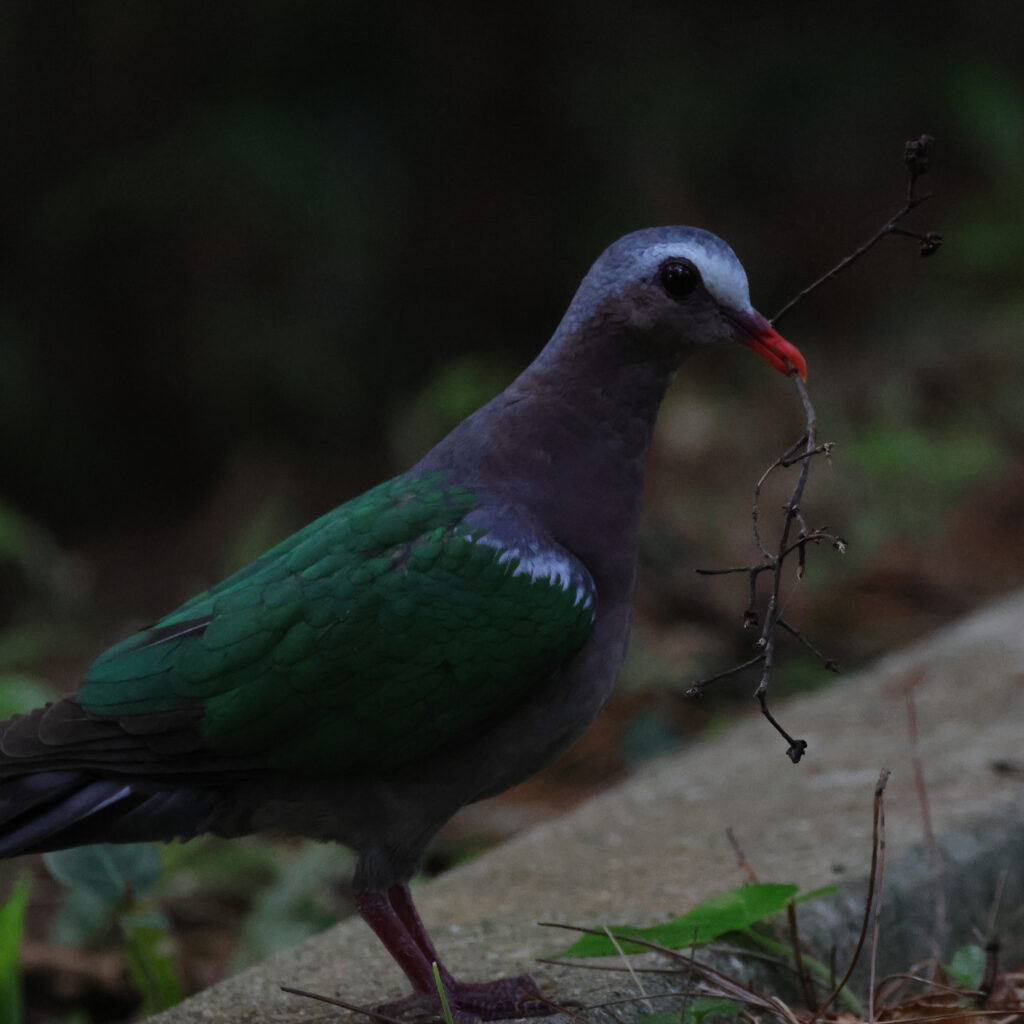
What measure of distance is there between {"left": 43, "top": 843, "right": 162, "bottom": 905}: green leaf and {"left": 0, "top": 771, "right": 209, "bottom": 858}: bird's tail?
0.66 metres

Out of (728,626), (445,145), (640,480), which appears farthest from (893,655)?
(445,145)

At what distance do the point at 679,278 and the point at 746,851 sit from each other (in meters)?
1.42

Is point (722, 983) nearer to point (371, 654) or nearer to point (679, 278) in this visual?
point (371, 654)

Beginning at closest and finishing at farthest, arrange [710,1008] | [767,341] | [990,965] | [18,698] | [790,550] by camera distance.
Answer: [790,550]
[710,1008]
[767,341]
[990,965]
[18,698]

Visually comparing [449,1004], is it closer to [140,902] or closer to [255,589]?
[255,589]

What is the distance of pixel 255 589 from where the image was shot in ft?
9.21

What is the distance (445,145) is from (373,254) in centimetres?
104

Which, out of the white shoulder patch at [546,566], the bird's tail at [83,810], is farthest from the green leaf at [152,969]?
the white shoulder patch at [546,566]

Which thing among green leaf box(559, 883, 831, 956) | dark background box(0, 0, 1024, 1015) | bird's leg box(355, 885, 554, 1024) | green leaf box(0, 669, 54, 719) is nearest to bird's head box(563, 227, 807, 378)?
green leaf box(559, 883, 831, 956)

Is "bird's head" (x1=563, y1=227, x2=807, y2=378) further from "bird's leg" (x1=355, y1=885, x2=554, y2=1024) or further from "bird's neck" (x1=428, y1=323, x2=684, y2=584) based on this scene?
"bird's leg" (x1=355, y1=885, x2=554, y2=1024)

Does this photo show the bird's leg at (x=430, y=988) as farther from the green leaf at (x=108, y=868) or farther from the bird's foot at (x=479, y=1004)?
the green leaf at (x=108, y=868)

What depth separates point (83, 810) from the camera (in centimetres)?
273

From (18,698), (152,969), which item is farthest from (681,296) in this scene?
(18,698)

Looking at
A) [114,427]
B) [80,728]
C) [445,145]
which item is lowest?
[80,728]
